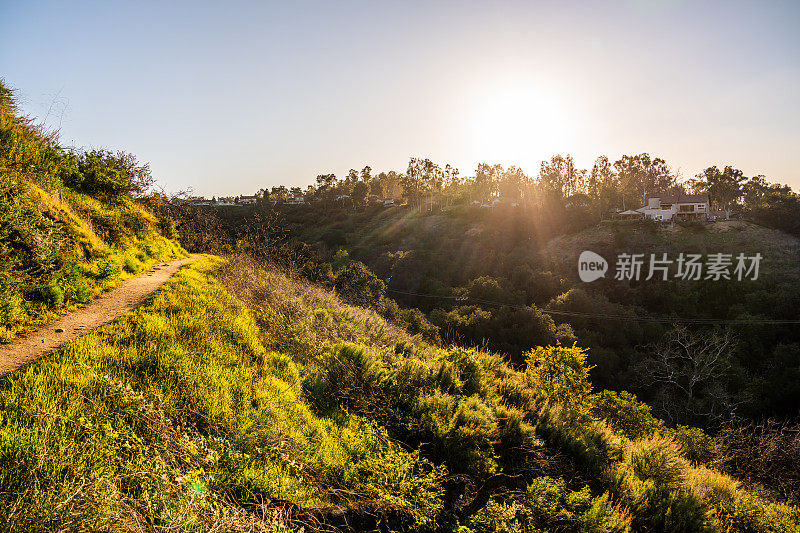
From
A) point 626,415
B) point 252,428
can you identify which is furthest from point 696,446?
point 252,428

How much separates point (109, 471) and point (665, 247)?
49.1 m

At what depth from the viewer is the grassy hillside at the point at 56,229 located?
4.80 meters

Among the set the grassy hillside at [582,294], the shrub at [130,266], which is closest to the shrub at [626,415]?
the grassy hillside at [582,294]

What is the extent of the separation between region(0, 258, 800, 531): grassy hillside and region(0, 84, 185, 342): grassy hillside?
43.1 inches

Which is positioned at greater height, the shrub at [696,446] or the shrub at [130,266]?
the shrub at [130,266]

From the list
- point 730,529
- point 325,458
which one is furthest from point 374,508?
point 730,529

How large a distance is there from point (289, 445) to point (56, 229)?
19.0 ft

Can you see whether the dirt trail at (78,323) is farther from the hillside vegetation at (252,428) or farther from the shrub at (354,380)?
the shrub at (354,380)

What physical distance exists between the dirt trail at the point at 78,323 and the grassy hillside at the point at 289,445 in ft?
0.87

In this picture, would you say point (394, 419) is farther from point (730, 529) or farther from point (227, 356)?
point (730, 529)

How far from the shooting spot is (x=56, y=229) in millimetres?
5949

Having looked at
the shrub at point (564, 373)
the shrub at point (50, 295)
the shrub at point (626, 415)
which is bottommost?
the shrub at point (626, 415)

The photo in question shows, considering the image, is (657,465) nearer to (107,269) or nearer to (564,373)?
(564,373)

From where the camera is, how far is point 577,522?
4.18m
